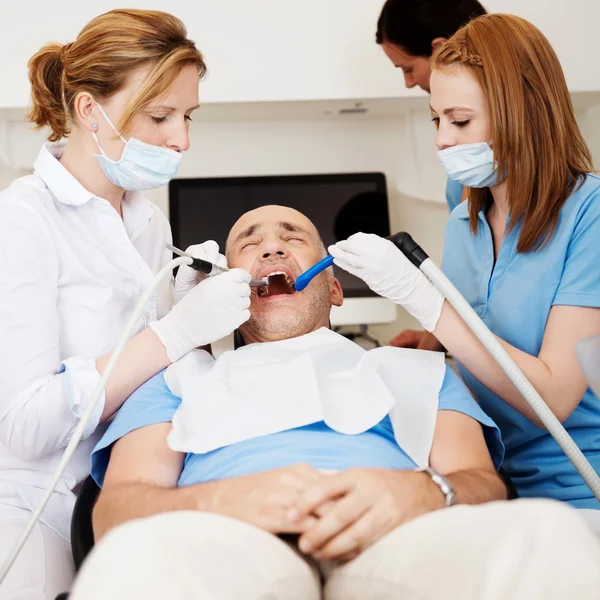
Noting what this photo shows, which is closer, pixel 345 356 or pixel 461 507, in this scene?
pixel 461 507

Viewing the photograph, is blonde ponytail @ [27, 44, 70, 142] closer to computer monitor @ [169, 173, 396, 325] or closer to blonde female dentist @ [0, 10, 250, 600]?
blonde female dentist @ [0, 10, 250, 600]

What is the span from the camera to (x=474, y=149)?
5.15 ft

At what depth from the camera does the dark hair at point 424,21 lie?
96.1 inches

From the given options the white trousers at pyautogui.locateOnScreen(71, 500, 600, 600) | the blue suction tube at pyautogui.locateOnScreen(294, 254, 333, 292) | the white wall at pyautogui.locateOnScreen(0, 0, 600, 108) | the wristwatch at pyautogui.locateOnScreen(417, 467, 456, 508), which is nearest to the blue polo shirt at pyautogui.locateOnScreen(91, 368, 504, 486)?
the wristwatch at pyautogui.locateOnScreen(417, 467, 456, 508)

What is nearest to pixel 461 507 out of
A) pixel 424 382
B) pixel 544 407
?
pixel 544 407

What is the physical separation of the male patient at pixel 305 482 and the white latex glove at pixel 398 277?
129mm

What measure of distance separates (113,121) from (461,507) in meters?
1.07

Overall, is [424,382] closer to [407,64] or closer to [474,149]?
[474,149]

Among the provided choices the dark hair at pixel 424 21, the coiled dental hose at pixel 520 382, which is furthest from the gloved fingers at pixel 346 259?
the dark hair at pixel 424 21

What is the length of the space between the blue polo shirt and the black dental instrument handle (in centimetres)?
26

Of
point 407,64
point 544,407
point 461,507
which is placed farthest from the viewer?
point 407,64

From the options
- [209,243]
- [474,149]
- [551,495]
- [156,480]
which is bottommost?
[551,495]

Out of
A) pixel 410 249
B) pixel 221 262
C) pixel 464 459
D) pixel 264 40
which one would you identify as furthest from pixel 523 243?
pixel 264 40

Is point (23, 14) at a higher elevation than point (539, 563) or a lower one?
higher
